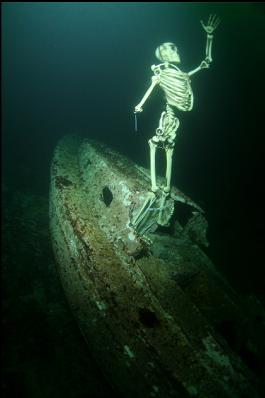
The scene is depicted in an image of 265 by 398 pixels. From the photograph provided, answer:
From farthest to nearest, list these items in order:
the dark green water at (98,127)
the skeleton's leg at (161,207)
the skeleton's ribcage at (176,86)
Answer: the dark green water at (98,127), the skeleton's leg at (161,207), the skeleton's ribcage at (176,86)

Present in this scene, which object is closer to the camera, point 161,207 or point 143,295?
point 143,295

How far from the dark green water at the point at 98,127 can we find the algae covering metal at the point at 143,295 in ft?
3.15

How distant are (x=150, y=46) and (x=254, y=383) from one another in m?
8.84

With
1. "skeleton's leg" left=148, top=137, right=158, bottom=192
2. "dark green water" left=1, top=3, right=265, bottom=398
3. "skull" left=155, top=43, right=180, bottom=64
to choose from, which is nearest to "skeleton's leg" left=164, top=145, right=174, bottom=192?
"skeleton's leg" left=148, top=137, right=158, bottom=192

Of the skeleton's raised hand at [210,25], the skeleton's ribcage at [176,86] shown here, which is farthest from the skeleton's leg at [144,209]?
the skeleton's raised hand at [210,25]

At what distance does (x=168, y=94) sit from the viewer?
345cm

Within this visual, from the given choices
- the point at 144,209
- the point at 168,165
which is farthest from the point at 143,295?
the point at 168,165

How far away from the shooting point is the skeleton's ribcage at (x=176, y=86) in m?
3.38

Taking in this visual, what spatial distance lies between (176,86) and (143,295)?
7.45 feet

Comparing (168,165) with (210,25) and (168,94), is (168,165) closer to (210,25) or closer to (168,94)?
(168,94)

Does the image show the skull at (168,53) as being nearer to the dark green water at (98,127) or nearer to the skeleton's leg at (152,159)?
the skeleton's leg at (152,159)

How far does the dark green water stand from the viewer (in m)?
4.29

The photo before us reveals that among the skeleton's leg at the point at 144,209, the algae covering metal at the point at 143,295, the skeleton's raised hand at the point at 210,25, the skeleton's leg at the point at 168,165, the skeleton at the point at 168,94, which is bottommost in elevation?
the algae covering metal at the point at 143,295

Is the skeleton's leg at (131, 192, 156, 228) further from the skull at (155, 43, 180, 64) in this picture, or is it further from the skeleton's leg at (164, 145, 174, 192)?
the skull at (155, 43, 180, 64)
